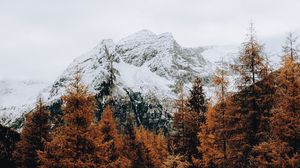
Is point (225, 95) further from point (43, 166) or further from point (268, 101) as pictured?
point (43, 166)

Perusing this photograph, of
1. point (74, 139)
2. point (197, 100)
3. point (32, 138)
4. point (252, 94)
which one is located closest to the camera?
point (74, 139)

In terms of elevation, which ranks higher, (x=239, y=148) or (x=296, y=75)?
(x=296, y=75)

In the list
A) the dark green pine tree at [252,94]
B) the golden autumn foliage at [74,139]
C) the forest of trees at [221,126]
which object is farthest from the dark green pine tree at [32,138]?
the dark green pine tree at [252,94]

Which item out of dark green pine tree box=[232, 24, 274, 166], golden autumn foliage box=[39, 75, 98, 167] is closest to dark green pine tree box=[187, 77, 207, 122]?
dark green pine tree box=[232, 24, 274, 166]

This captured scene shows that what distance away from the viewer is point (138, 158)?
49781 millimetres

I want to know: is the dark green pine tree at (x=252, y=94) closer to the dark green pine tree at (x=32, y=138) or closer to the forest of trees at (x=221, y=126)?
the forest of trees at (x=221, y=126)

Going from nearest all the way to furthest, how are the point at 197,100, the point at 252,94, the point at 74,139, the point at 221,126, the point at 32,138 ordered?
the point at 74,139
the point at 252,94
the point at 221,126
the point at 32,138
the point at 197,100

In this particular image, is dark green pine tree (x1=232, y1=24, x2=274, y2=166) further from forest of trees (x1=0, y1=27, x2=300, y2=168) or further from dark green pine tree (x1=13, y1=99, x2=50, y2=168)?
dark green pine tree (x1=13, y1=99, x2=50, y2=168)

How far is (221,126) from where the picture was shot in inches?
1244

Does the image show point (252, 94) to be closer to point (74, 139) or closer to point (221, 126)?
point (221, 126)

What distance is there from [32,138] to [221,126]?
14461mm

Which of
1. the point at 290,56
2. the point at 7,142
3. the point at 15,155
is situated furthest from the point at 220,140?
the point at 7,142

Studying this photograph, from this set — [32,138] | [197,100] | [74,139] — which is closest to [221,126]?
[197,100]

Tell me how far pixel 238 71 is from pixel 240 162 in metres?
6.25
